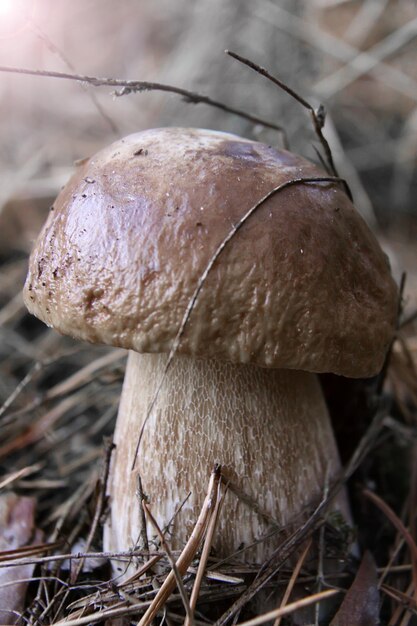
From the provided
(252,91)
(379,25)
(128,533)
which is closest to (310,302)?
(128,533)

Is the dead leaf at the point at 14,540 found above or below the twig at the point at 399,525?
below

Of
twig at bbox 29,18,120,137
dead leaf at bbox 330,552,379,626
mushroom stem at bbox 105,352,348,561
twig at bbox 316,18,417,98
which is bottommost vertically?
dead leaf at bbox 330,552,379,626

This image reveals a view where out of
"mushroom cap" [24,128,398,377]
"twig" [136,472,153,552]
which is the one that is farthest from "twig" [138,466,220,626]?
"mushroom cap" [24,128,398,377]

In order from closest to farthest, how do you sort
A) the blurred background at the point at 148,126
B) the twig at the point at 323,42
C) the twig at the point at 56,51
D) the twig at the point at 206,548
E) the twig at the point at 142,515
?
the twig at the point at 206,548 < the twig at the point at 142,515 < the twig at the point at 56,51 < the blurred background at the point at 148,126 < the twig at the point at 323,42

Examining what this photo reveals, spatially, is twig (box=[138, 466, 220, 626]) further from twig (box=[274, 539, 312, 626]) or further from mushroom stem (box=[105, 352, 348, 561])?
twig (box=[274, 539, 312, 626])

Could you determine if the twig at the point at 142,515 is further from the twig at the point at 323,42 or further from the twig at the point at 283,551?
the twig at the point at 323,42

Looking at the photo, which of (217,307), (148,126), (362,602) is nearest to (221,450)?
(217,307)

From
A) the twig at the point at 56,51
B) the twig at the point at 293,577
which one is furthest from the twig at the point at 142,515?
the twig at the point at 56,51

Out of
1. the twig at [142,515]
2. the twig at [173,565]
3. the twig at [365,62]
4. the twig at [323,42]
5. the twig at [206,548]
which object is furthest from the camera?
the twig at [323,42]
